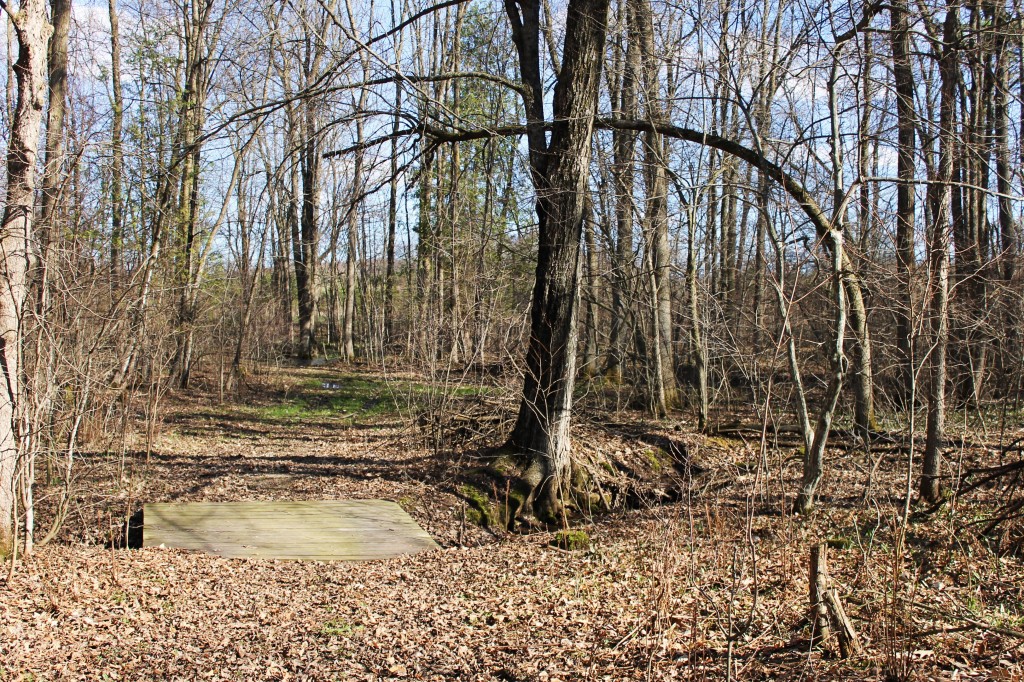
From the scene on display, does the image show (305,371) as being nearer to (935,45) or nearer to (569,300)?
(569,300)

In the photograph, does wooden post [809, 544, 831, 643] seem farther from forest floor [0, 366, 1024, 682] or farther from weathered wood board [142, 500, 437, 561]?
weathered wood board [142, 500, 437, 561]

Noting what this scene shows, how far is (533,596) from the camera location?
6.10m

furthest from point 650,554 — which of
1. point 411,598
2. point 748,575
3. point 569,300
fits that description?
point 569,300

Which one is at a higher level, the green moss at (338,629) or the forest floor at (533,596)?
the forest floor at (533,596)

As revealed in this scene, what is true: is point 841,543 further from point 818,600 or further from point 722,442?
point 722,442

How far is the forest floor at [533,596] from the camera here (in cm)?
446

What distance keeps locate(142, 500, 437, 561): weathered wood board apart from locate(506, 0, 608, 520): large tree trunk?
178 centimetres

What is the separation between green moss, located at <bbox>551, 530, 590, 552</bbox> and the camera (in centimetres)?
756

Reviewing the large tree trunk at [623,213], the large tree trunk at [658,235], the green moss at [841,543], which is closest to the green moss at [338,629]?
the green moss at [841,543]

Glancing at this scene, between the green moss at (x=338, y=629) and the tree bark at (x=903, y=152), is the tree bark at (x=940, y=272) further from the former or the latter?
the green moss at (x=338, y=629)

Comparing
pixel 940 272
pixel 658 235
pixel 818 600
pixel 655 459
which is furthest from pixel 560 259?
pixel 818 600

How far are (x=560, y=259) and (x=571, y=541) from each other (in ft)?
10.9

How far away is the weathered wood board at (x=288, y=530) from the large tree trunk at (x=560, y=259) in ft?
5.85

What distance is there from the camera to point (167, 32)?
16984 millimetres
